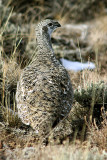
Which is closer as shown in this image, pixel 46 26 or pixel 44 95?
pixel 44 95

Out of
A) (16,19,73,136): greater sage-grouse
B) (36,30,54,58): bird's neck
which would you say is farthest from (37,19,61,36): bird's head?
(16,19,73,136): greater sage-grouse

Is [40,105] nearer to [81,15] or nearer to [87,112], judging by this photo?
[87,112]

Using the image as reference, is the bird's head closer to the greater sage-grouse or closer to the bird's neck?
the bird's neck

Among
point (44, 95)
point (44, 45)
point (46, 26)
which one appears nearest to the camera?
point (44, 95)

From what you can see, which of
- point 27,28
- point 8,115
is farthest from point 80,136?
point 27,28

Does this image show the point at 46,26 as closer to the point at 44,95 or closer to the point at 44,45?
the point at 44,45

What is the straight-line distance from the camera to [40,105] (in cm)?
326

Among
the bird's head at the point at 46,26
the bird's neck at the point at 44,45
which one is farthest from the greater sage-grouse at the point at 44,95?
the bird's head at the point at 46,26

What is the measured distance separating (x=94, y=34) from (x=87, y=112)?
5665 mm

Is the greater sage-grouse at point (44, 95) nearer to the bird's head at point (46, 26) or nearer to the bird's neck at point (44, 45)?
the bird's neck at point (44, 45)

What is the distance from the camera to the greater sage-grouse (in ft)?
10.4

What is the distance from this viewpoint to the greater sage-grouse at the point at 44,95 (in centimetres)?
318

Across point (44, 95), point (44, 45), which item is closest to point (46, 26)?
point (44, 45)

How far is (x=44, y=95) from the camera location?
3.35 meters
